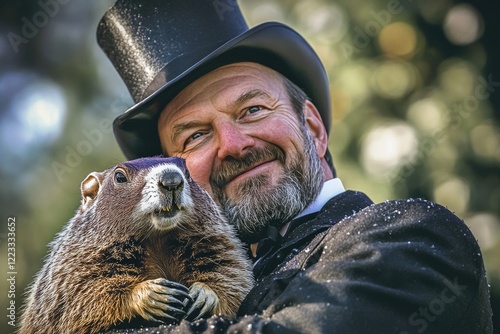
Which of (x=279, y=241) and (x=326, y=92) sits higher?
(x=326, y=92)

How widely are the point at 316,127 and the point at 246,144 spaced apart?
2.06 ft

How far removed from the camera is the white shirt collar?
361cm

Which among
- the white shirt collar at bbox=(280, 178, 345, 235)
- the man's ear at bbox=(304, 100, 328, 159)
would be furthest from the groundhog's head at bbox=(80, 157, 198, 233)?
the man's ear at bbox=(304, 100, 328, 159)

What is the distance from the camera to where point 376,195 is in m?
5.84

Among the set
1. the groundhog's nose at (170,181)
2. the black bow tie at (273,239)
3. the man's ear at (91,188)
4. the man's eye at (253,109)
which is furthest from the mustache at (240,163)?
the groundhog's nose at (170,181)

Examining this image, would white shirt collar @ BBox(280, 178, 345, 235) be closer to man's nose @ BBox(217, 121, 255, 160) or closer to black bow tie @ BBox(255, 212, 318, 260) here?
black bow tie @ BBox(255, 212, 318, 260)

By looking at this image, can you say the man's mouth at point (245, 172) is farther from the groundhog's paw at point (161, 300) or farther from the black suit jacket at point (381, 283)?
the groundhog's paw at point (161, 300)

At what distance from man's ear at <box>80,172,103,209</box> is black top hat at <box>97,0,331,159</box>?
655 mm

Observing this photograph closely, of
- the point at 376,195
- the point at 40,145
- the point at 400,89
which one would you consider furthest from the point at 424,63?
the point at 40,145

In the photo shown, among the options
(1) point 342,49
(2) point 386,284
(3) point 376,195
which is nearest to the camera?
(2) point 386,284

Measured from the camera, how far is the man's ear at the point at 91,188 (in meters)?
3.14

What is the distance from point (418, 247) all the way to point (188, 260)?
0.80 m

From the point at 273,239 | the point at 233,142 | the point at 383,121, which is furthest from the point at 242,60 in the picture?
the point at 383,121

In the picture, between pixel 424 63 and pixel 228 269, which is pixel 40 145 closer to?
pixel 424 63
